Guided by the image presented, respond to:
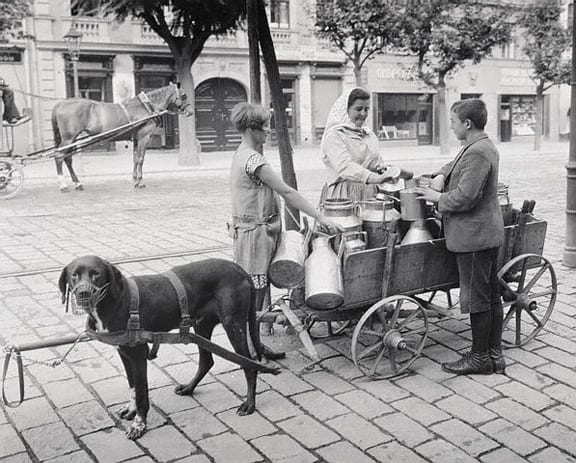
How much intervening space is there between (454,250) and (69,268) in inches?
95.2

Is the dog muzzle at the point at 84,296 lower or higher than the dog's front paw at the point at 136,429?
higher

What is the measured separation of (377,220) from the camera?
4.82 meters

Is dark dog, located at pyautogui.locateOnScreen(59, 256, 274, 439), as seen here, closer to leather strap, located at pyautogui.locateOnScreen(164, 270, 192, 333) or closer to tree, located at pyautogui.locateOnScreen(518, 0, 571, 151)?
leather strap, located at pyautogui.locateOnScreen(164, 270, 192, 333)

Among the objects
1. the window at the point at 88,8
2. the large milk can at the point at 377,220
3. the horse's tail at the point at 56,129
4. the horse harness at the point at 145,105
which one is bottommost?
the large milk can at the point at 377,220

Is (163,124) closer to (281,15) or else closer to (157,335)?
(281,15)

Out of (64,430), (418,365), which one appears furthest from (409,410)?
(64,430)

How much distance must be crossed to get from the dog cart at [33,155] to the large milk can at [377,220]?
1012 cm

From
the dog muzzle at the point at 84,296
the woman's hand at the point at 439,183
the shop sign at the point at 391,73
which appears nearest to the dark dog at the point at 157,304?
the dog muzzle at the point at 84,296

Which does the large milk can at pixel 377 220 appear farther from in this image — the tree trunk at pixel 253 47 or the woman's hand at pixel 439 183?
the tree trunk at pixel 253 47

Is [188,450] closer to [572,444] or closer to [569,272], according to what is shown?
[572,444]

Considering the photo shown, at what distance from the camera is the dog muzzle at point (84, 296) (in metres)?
3.40

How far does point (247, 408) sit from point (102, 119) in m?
12.3

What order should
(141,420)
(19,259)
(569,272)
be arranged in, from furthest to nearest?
(19,259) → (569,272) → (141,420)

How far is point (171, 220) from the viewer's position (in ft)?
36.5
